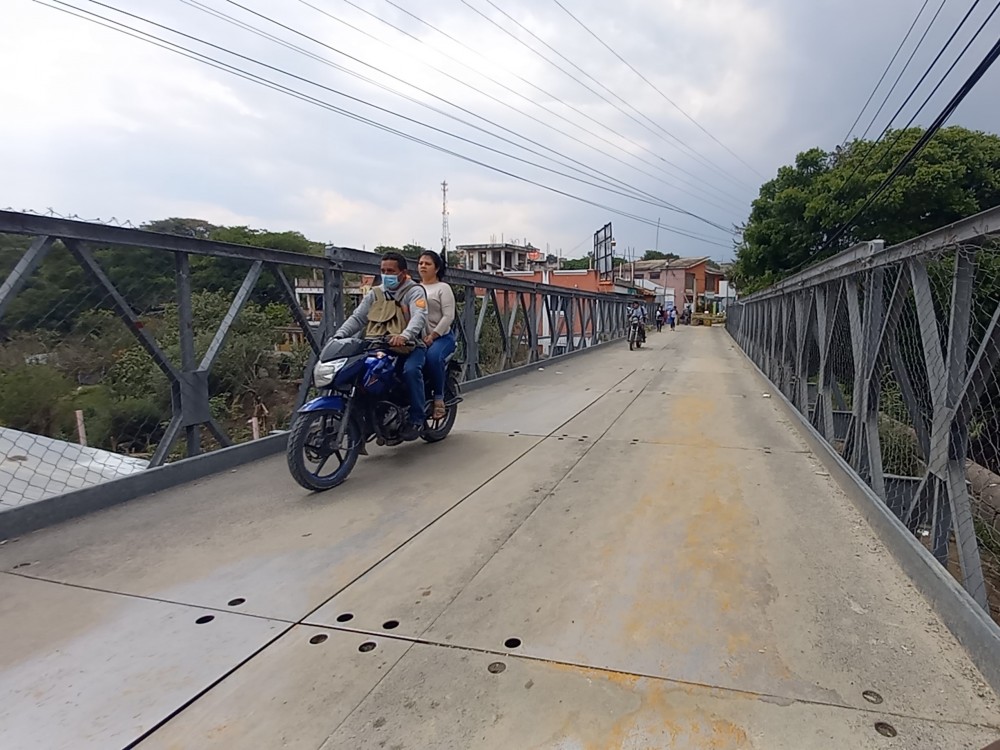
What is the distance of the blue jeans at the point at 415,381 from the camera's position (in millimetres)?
3730

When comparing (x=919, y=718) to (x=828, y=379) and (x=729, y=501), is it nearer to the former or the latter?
(x=729, y=501)

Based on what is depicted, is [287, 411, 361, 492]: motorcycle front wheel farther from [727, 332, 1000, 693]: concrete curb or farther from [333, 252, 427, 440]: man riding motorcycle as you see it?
[727, 332, 1000, 693]: concrete curb

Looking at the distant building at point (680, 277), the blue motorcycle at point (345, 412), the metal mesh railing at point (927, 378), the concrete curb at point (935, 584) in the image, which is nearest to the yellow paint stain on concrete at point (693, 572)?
the concrete curb at point (935, 584)

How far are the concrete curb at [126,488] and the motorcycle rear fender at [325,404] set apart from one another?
0.84 metres

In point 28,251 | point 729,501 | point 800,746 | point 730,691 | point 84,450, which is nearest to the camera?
point 800,746

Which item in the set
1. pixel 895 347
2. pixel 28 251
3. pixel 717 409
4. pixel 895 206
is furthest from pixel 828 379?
pixel 895 206

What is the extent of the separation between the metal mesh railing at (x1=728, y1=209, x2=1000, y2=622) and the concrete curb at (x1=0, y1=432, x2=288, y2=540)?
3.72 metres

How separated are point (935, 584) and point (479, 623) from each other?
1.58 meters

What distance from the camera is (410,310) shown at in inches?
149

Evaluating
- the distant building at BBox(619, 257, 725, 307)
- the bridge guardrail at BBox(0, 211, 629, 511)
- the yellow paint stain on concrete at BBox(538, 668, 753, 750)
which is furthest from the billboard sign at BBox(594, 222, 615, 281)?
the yellow paint stain on concrete at BBox(538, 668, 753, 750)

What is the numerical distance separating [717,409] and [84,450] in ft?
18.5

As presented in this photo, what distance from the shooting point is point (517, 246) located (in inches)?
2339

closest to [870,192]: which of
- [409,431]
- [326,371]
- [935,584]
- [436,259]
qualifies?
[436,259]

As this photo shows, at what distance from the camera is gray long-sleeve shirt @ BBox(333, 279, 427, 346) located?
12.0 feet
